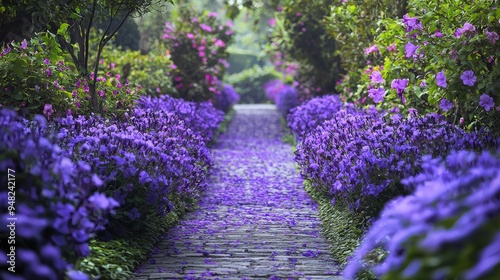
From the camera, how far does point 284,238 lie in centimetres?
573

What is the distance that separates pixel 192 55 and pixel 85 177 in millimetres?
10675

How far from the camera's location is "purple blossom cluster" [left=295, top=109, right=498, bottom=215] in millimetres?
5098

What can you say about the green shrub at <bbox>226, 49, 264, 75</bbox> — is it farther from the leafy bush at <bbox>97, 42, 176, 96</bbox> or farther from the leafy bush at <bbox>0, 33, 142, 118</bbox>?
the leafy bush at <bbox>0, 33, 142, 118</bbox>

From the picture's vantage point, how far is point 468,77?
5.97 m

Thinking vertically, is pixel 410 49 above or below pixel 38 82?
above

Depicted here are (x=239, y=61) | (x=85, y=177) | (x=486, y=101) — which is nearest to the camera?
(x=85, y=177)

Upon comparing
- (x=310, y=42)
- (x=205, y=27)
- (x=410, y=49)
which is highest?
(x=205, y=27)

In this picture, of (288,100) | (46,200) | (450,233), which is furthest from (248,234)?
(288,100)

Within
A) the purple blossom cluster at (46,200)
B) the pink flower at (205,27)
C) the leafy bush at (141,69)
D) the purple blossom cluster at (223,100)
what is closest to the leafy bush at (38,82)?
the purple blossom cluster at (46,200)

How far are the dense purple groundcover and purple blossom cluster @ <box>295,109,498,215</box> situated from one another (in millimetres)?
1408

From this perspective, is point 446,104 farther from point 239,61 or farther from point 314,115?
point 239,61

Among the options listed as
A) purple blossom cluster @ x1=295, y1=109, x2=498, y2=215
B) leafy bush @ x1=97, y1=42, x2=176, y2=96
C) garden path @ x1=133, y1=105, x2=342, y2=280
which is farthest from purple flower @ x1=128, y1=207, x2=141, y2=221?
leafy bush @ x1=97, y1=42, x2=176, y2=96

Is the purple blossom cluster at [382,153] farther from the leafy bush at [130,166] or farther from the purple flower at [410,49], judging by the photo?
the leafy bush at [130,166]

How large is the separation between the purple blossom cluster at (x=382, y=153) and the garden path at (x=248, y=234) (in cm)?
54
